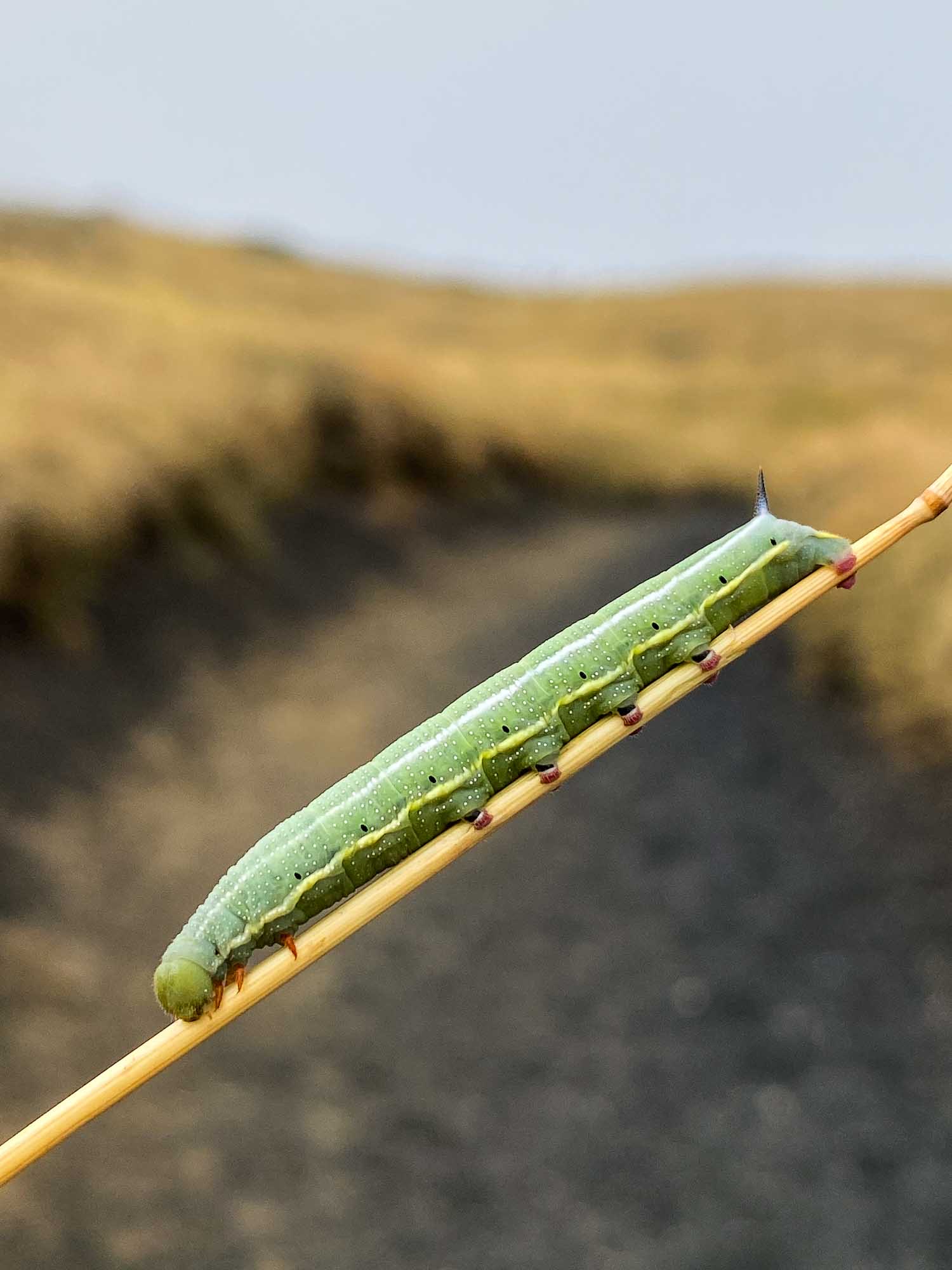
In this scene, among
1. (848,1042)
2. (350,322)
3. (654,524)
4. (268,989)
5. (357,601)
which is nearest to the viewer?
(268,989)

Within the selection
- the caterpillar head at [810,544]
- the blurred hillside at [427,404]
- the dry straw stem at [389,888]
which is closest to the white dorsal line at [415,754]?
the caterpillar head at [810,544]

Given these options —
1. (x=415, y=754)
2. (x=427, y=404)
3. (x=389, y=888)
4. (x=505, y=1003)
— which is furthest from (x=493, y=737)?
(x=427, y=404)

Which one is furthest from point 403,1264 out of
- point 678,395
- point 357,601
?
point 678,395

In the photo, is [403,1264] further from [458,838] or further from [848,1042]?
[458,838]

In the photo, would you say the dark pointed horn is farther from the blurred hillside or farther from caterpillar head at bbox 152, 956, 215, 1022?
the blurred hillside

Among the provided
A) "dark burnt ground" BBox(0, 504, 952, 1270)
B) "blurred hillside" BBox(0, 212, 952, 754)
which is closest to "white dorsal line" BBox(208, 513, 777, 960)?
"dark burnt ground" BBox(0, 504, 952, 1270)

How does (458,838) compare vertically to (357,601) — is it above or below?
above
